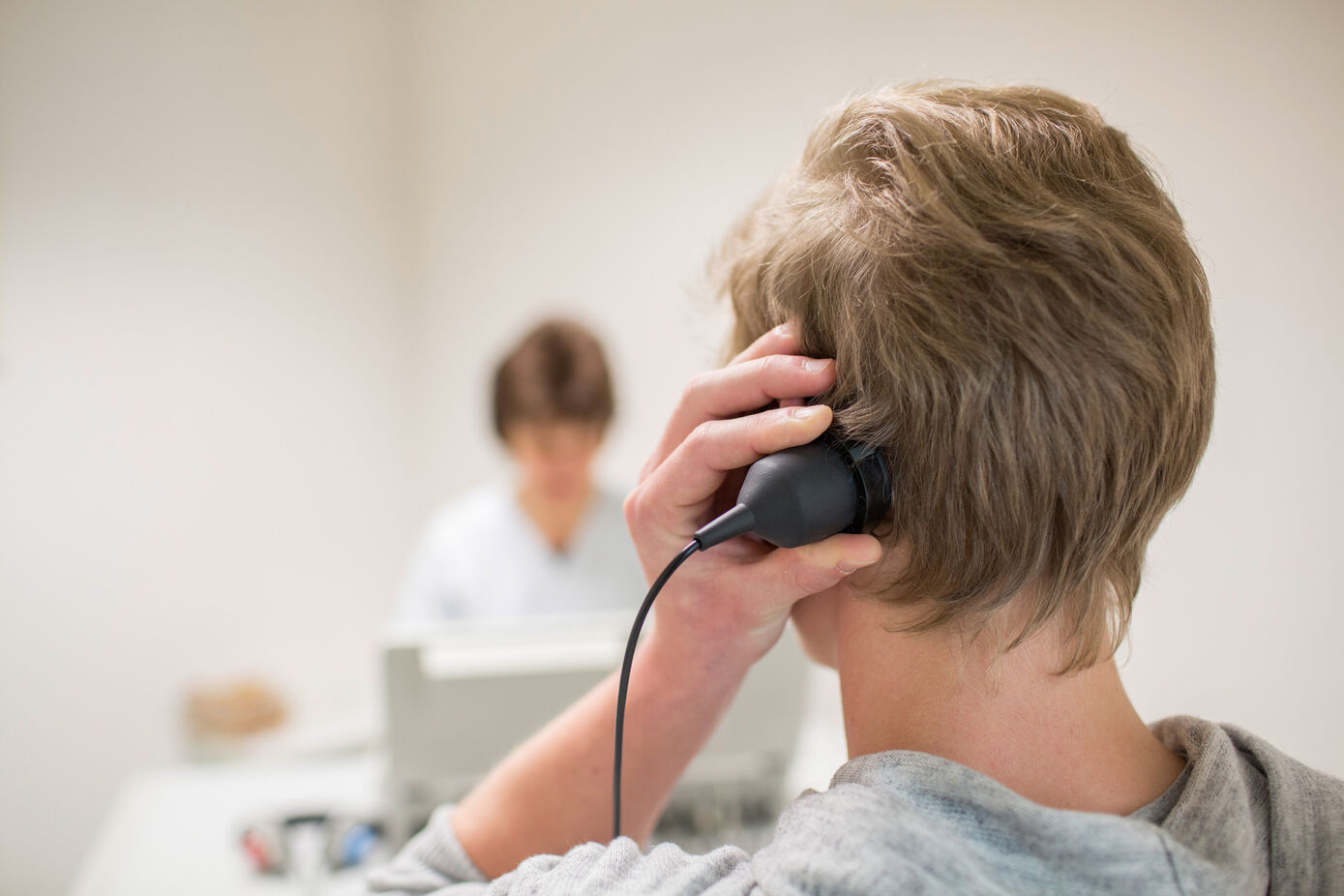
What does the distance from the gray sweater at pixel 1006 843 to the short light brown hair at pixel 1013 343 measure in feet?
0.32

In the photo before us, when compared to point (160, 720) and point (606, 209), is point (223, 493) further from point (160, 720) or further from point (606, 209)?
point (606, 209)

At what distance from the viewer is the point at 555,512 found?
2078 mm

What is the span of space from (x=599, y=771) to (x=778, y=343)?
1.29 feet

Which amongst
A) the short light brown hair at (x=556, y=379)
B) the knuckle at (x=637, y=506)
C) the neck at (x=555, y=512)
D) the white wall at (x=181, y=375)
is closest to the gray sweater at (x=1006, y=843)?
the knuckle at (x=637, y=506)

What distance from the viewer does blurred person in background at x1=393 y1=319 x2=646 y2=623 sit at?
6.38ft

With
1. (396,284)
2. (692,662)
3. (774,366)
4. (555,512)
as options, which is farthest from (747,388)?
(396,284)

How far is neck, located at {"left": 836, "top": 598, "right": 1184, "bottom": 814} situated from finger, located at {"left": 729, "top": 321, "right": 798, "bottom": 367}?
19 centimetres

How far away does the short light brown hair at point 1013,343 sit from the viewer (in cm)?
50

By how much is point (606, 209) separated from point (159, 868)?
171cm

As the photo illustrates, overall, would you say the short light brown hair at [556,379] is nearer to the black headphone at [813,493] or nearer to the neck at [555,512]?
the neck at [555,512]

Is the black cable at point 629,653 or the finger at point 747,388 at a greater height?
the finger at point 747,388

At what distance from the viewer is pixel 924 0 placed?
1023 mm

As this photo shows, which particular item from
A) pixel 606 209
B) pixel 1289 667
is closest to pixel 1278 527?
pixel 1289 667

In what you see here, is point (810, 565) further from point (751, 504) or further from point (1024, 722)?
point (1024, 722)
